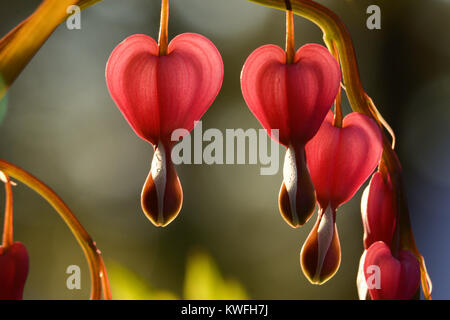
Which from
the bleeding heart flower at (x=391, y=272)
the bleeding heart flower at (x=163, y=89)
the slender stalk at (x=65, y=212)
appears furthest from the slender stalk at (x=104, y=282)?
the bleeding heart flower at (x=391, y=272)

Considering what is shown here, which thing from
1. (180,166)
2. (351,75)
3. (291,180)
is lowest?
(291,180)

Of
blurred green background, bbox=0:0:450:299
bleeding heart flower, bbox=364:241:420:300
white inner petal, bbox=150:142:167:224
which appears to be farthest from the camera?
blurred green background, bbox=0:0:450:299

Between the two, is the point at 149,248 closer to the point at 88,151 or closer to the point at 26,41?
the point at 88,151

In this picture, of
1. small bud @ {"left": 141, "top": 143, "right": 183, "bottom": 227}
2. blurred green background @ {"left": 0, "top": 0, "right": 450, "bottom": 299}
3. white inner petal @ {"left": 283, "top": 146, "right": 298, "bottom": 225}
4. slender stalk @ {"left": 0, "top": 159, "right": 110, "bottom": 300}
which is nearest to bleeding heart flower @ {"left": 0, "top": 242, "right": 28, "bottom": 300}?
slender stalk @ {"left": 0, "top": 159, "right": 110, "bottom": 300}

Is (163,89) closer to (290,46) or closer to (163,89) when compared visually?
(163,89)

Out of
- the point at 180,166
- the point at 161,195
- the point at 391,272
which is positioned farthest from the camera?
the point at 180,166

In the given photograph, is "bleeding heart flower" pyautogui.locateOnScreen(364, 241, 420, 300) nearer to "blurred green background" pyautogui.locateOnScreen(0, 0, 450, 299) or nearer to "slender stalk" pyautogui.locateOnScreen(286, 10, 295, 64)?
"slender stalk" pyautogui.locateOnScreen(286, 10, 295, 64)

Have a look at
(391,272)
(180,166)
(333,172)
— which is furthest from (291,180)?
(180,166)

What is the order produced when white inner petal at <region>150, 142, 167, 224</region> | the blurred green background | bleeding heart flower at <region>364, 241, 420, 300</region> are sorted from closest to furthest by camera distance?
white inner petal at <region>150, 142, 167, 224</region>
bleeding heart flower at <region>364, 241, 420, 300</region>
the blurred green background
